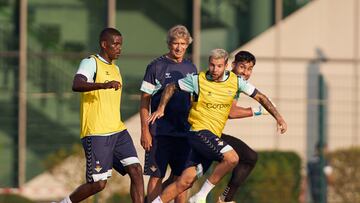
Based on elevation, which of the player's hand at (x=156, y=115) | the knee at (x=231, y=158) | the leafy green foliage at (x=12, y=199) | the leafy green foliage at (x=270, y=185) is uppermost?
the player's hand at (x=156, y=115)

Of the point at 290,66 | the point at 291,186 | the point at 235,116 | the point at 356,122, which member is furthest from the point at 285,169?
the point at 235,116

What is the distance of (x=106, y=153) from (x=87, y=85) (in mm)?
883

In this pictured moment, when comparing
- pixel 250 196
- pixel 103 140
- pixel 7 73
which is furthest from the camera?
pixel 7 73

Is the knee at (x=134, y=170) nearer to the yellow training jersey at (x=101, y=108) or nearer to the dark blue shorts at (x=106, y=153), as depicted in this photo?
the dark blue shorts at (x=106, y=153)

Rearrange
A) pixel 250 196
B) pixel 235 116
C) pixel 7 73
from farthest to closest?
pixel 7 73
pixel 250 196
pixel 235 116

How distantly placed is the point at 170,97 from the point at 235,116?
3.70ft

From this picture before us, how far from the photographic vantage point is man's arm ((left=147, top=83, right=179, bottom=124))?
14.9 meters

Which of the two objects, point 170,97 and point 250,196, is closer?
point 170,97

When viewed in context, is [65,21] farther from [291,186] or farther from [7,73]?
[291,186]

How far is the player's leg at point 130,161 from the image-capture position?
1501 cm

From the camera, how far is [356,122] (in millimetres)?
25797

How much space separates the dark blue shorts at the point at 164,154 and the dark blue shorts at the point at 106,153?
605 millimetres

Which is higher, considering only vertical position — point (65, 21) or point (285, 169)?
point (65, 21)

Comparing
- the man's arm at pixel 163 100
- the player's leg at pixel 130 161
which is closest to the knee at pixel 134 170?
the player's leg at pixel 130 161
